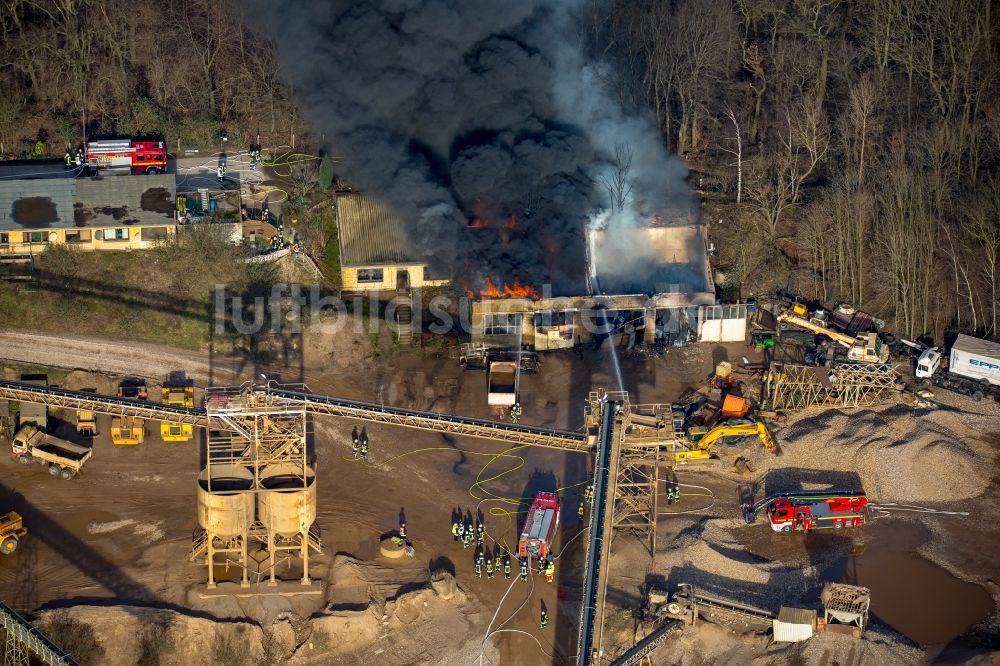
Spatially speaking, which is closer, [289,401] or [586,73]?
[289,401]

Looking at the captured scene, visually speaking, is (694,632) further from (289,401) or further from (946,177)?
(946,177)

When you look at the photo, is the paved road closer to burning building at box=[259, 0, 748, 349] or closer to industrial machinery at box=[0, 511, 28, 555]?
burning building at box=[259, 0, 748, 349]

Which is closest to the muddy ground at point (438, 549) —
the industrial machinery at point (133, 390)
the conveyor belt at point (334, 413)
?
the industrial machinery at point (133, 390)

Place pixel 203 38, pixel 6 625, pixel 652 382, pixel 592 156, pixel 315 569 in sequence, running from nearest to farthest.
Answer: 1. pixel 6 625
2. pixel 315 569
3. pixel 652 382
4. pixel 592 156
5. pixel 203 38

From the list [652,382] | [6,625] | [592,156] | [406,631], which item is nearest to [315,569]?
[406,631]

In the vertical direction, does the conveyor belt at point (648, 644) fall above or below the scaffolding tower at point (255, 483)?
below

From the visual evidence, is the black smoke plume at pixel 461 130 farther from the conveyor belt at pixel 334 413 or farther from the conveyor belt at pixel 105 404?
the conveyor belt at pixel 105 404
